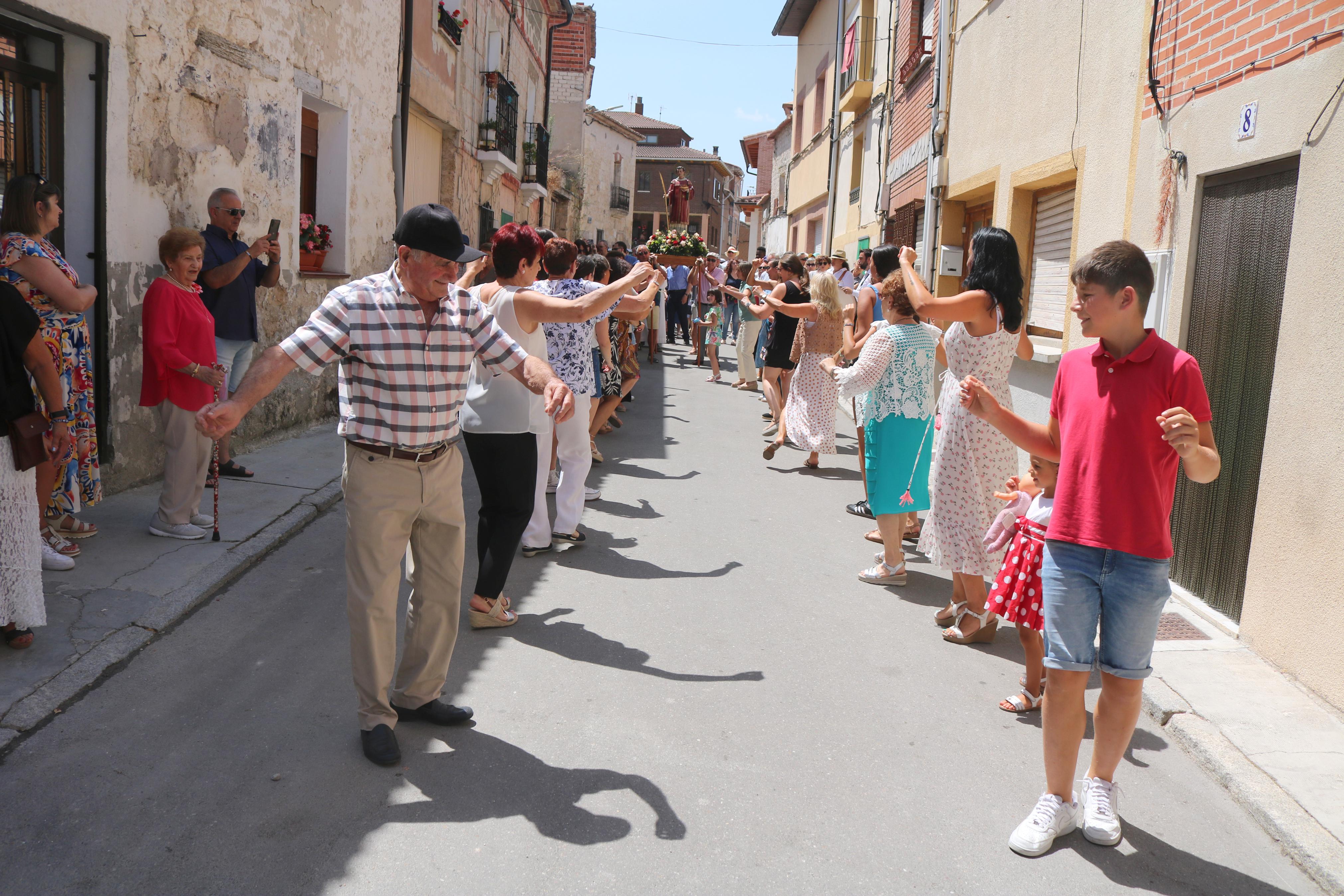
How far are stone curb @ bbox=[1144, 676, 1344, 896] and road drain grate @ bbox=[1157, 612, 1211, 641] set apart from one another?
2.04ft

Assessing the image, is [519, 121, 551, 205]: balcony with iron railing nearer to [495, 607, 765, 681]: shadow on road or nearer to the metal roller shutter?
the metal roller shutter

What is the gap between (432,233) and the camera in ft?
11.2

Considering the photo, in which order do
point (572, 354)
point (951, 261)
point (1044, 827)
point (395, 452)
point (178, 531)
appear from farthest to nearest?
point (951, 261) < point (572, 354) < point (178, 531) < point (395, 452) < point (1044, 827)

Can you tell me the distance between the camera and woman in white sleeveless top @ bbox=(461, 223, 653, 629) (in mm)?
4848

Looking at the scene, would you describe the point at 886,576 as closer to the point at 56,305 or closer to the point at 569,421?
the point at 569,421

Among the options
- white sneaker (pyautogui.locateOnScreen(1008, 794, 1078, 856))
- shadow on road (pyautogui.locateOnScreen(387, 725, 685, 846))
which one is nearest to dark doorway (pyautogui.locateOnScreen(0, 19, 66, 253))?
shadow on road (pyautogui.locateOnScreen(387, 725, 685, 846))

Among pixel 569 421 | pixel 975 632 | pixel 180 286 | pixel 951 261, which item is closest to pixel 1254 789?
pixel 975 632

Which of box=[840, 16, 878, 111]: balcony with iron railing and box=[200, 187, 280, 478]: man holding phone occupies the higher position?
box=[840, 16, 878, 111]: balcony with iron railing

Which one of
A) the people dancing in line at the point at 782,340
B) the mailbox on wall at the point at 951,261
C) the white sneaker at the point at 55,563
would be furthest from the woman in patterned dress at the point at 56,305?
the mailbox on wall at the point at 951,261


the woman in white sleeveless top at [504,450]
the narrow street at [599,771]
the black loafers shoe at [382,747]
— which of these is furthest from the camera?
the woman in white sleeveless top at [504,450]

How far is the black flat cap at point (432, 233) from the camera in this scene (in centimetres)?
341

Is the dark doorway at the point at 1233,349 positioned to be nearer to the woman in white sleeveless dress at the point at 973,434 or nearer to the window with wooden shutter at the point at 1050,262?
the woman in white sleeveless dress at the point at 973,434

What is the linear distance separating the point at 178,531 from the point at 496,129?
1276cm

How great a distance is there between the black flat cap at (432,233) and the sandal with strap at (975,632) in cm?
302
